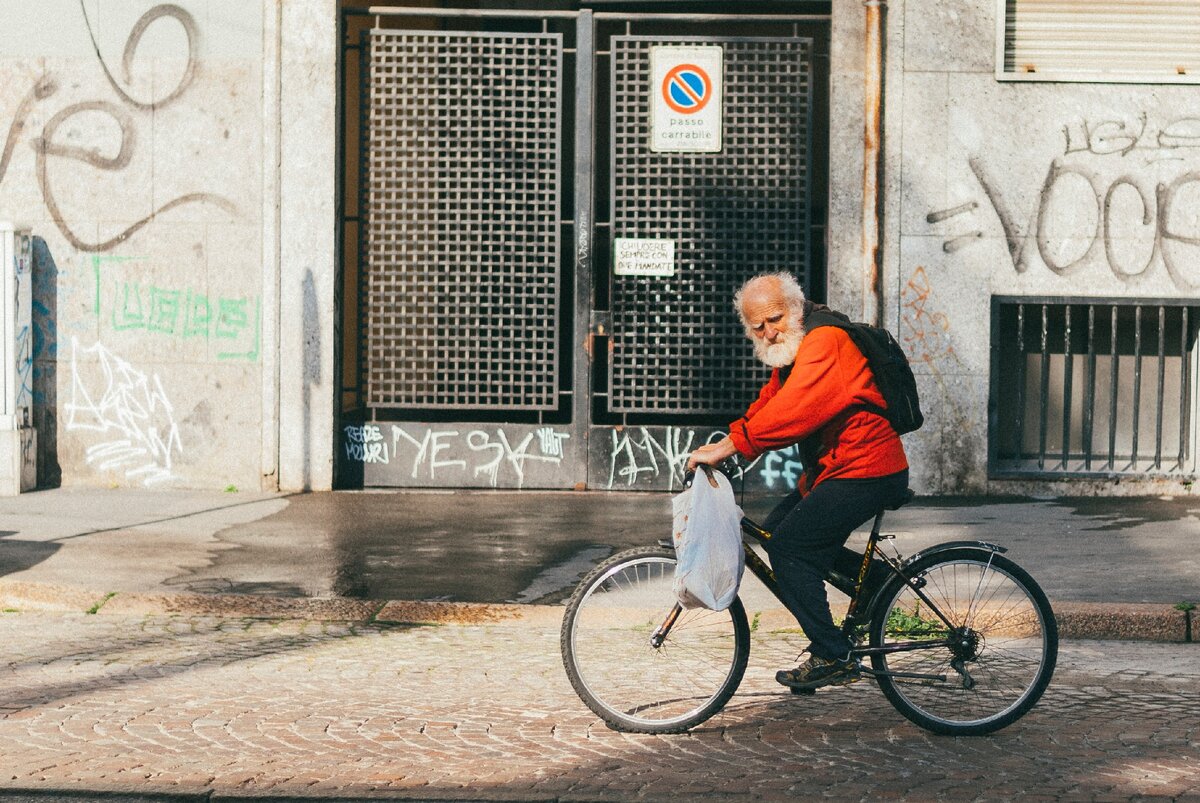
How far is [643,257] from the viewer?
468 inches

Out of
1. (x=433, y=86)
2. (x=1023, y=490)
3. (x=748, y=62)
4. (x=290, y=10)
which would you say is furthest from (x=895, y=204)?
(x=290, y=10)

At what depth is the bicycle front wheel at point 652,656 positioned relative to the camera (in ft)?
18.2

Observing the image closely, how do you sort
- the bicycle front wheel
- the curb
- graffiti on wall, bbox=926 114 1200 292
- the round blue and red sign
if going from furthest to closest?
the round blue and red sign
graffiti on wall, bbox=926 114 1200 292
the curb
the bicycle front wheel

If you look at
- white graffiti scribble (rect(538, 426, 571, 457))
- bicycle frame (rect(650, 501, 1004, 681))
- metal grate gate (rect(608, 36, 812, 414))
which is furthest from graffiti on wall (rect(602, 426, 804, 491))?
bicycle frame (rect(650, 501, 1004, 681))

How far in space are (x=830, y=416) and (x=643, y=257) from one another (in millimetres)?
6503

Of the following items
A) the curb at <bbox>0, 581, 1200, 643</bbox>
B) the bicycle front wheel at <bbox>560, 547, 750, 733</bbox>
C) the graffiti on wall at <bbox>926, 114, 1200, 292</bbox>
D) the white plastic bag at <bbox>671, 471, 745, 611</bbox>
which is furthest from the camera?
the graffiti on wall at <bbox>926, 114, 1200, 292</bbox>

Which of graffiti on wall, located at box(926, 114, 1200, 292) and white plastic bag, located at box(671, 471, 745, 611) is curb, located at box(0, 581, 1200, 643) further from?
graffiti on wall, located at box(926, 114, 1200, 292)

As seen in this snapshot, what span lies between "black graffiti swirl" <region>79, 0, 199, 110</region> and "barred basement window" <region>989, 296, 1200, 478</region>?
6446mm

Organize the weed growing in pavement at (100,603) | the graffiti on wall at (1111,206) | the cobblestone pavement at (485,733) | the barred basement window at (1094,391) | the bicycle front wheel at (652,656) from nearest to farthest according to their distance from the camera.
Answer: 1. the cobblestone pavement at (485,733)
2. the bicycle front wheel at (652,656)
3. the weed growing in pavement at (100,603)
4. the graffiti on wall at (1111,206)
5. the barred basement window at (1094,391)

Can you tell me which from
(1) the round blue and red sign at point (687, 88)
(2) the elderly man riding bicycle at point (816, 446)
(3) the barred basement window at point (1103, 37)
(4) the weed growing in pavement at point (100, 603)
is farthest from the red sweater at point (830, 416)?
(3) the barred basement window at point (1103, 37)

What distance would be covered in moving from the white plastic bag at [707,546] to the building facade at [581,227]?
245 inches

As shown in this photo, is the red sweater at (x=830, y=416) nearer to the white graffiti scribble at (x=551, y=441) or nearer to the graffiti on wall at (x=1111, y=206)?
the white graffiti scribble at (x=551, y=441)

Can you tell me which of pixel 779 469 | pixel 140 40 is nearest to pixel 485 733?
pixel 779 469

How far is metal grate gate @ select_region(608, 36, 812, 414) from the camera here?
11.9m
